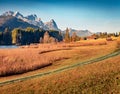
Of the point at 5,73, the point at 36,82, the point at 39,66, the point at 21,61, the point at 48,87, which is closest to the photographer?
the point at 48,87

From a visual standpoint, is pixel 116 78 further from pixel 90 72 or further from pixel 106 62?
pixel 106 62

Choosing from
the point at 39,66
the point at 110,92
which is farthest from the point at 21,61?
the point at 110,92

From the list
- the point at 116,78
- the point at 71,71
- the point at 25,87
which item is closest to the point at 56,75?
the point at 71,71

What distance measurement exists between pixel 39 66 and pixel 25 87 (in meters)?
15.9

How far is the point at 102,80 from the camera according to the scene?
2497 centimetres

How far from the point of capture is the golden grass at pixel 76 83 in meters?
23.2

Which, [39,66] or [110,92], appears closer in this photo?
[110,92]

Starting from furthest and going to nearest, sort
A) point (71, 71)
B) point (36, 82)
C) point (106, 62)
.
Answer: point (106, 62)
point (71, 71)
point (36, 82)

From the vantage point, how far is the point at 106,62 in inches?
1213

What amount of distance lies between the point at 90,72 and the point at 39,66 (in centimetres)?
1457

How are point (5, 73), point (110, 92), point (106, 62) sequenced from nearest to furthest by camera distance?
point (110, 92)
point (106, 62)
point (5, 73)

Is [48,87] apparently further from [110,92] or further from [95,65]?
[95,65]

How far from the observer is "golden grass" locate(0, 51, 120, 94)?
23.2 meters

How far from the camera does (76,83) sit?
24625 millimetres
